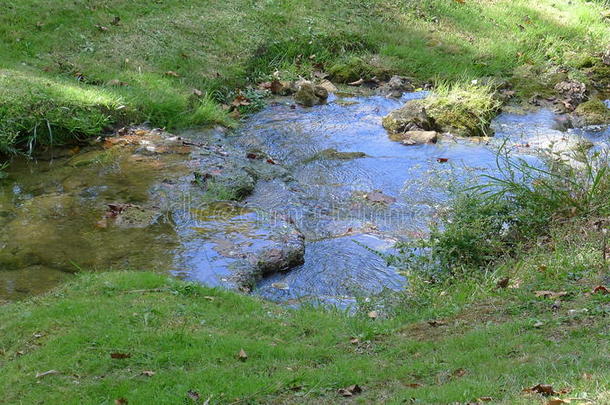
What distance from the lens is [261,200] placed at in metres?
8.60

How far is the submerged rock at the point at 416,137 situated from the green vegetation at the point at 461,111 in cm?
62

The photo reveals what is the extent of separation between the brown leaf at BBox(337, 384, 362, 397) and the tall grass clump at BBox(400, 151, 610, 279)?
2.58 metres

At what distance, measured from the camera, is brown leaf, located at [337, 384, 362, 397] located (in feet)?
14.2

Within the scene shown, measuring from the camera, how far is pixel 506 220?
728 cm

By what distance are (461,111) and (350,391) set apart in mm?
8291

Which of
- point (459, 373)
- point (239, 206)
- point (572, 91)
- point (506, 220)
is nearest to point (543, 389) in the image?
point (459, 373)

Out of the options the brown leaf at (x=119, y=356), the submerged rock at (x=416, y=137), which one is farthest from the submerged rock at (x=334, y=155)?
the brown leaf at (x=119, y=356)

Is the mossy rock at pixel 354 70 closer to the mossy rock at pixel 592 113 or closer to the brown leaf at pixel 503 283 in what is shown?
A: the mossy rock at pixel 592 113

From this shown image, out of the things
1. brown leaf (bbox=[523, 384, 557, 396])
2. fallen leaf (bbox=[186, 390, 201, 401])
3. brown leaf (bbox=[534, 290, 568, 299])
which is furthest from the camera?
brown leaf (bbox=[534, 290, 568, 299])

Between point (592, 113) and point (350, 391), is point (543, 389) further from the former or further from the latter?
point (592, 113)

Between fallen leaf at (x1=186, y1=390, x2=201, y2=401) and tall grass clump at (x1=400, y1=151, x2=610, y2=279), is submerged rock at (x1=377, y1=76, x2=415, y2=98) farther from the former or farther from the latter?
fallen leaf at (x1=186, y1=390, x2=201, y2=401)

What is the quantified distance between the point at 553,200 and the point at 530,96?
7078mm

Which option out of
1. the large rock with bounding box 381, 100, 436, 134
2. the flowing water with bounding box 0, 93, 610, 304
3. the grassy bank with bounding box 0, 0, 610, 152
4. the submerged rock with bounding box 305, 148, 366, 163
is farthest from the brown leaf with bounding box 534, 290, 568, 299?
the grassy bank with bounding box 0, 0, 610, 152

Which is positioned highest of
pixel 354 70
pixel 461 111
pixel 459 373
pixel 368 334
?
pixel 459 373
